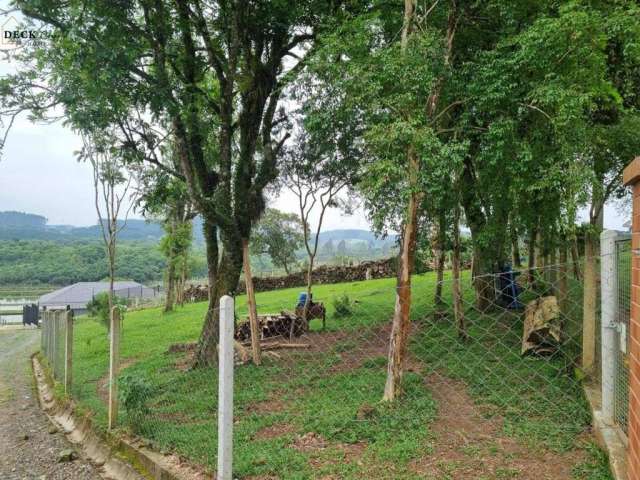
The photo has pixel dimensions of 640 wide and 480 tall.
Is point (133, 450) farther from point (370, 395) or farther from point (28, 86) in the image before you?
point (28, 86)

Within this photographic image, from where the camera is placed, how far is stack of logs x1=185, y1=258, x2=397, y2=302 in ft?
78.0

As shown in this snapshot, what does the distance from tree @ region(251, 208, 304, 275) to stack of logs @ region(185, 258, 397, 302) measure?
3.95 meters

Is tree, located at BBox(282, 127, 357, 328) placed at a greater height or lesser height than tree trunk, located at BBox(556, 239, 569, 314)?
greater

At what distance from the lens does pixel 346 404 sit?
211 inches

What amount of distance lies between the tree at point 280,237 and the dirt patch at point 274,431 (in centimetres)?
2463

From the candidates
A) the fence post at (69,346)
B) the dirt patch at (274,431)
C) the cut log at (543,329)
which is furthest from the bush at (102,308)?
the cut log at (543,329)

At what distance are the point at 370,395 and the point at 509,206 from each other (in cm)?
300

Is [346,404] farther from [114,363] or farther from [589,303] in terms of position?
[589,303]

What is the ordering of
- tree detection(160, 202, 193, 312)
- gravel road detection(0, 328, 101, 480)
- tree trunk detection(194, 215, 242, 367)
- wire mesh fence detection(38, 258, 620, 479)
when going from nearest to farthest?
wire mesh fence detection(38, 258, 620, 479) → gravel road detection(0, 328, 101, 480) → tree trunk detection(194, 215, 242, 367) → tree detection(160, 202, 193, 312)

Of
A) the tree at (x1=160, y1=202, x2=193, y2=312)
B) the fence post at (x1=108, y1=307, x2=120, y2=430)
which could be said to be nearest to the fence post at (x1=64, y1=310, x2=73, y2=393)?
the fence post at (x1=108, y1=307, x2=120, y2=430)

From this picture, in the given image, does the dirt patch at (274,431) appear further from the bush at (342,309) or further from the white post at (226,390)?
the bush at (342,309)

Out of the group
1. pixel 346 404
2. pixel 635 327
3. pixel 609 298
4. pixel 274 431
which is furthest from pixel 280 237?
pixel 635 327

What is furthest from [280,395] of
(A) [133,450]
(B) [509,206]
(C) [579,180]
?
(C) [579,180]

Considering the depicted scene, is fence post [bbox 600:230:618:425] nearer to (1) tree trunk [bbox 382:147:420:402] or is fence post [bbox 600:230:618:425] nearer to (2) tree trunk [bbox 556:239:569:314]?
(2) tree trunk [bbox 556:239:569:314]
